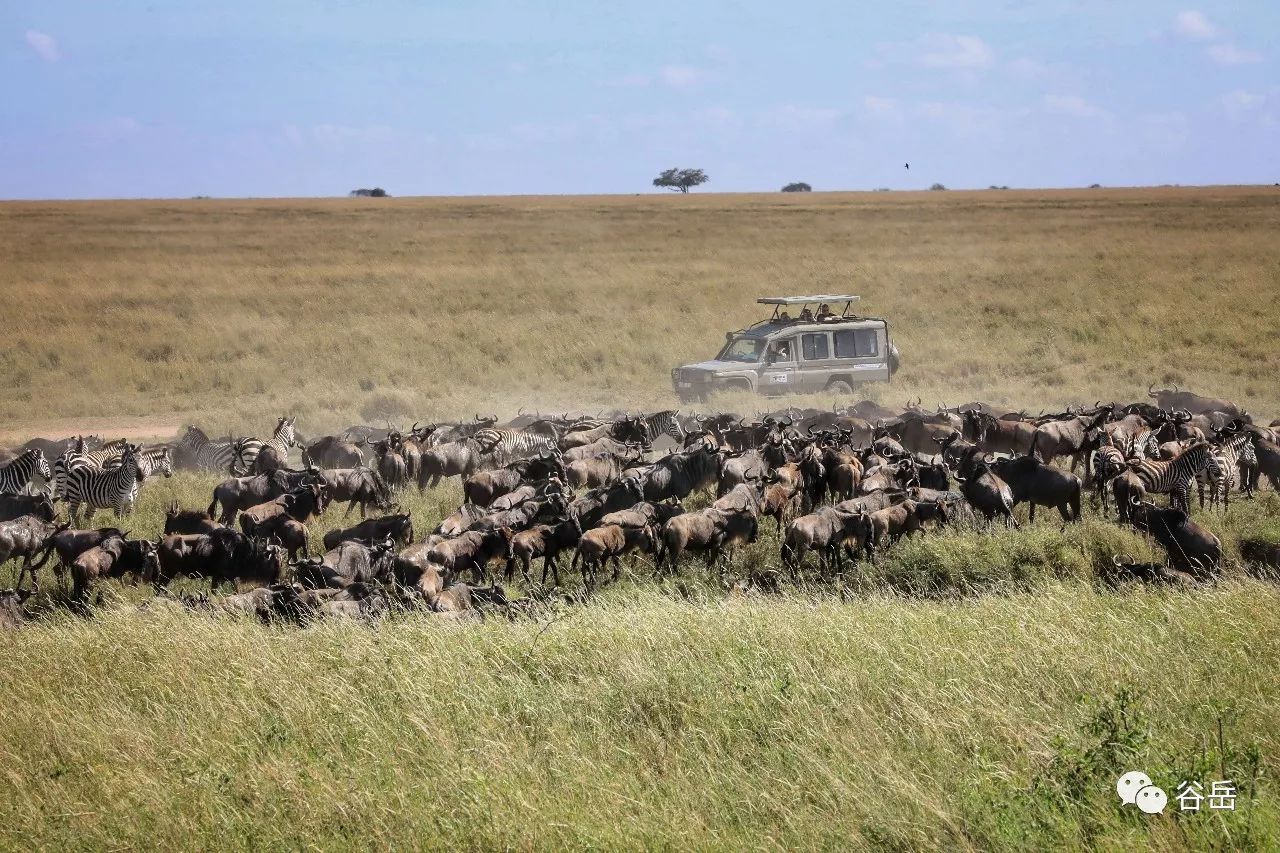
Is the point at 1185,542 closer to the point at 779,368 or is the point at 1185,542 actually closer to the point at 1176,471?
the point at 1176,471

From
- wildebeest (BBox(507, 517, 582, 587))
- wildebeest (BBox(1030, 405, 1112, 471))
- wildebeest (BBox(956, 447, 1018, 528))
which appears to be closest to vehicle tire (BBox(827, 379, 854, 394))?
wildebeest (BBox(1030, 405, 1112, 471))

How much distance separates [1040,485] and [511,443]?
7.71 m

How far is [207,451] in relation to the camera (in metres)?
18.5

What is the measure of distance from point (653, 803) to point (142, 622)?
16.4 ft

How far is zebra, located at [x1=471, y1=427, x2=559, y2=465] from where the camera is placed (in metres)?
17.0

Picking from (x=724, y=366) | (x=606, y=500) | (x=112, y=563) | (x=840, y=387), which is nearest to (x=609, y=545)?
(x=606, y=500)

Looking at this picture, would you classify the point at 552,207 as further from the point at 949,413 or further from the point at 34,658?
the point at 34,658

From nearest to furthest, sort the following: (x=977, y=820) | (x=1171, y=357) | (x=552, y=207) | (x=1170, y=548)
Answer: (x=977, y=820), (x=1170, y=548), (x=1171, y=357), (x=552, y=207)

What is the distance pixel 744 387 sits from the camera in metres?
24.0

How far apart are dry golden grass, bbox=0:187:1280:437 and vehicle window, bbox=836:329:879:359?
1365mm

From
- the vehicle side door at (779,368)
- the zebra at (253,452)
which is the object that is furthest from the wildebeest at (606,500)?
the vehicle side door at (779,368)

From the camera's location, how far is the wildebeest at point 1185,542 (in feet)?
36.3

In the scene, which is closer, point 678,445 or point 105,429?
point 678,445

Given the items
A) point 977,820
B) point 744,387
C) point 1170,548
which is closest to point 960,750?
point 977,820
